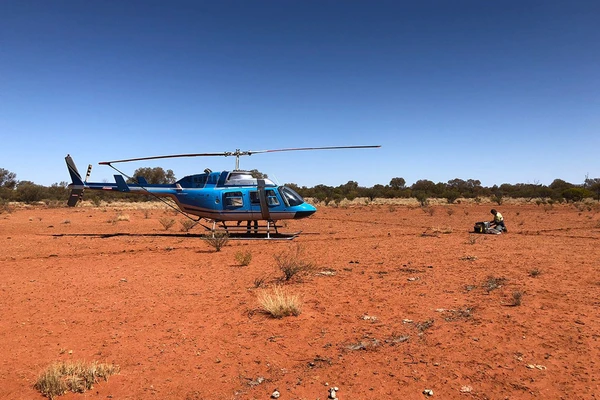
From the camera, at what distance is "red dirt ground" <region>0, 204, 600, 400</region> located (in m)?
4.24

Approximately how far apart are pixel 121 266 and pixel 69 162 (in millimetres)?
10295

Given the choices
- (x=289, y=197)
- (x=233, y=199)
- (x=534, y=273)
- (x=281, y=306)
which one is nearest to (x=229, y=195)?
(x=233, y=199)

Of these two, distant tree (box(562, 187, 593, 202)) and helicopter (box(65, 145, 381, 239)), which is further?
distant tree (box(562, 187, 593, 202))

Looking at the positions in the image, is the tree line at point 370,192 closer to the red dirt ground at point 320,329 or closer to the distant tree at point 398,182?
the distant tree at point 398,182

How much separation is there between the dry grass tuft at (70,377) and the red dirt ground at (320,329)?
0.09m

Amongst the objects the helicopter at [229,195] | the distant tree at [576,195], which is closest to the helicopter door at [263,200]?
the helicopter at [229,195]

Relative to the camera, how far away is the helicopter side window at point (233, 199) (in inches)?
652

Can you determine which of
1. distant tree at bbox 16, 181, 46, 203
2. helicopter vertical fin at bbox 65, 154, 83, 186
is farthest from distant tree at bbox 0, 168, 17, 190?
helicopter vertical fin at bbox 65, 154, 83, 186

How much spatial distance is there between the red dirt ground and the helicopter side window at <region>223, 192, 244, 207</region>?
576 cm

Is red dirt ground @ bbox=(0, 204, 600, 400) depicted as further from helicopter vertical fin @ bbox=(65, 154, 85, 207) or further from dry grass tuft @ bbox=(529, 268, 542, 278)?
helicopter vertical fin @ bbox=(65, 154, 85, 207)

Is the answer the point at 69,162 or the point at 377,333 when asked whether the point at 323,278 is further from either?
the point at 69,162

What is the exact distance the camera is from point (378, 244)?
47.2 ft

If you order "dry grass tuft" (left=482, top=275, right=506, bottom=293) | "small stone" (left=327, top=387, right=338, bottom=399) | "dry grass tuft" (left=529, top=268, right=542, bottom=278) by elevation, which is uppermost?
"dry grass tuft" (left=529, top=268, right=542, bottom=278)

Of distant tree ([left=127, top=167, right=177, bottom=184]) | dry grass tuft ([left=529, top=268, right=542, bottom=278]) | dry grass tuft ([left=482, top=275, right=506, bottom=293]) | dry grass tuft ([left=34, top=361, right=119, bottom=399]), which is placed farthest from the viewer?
distant tree ([left=127, top=167, right=177, bottom=184])
